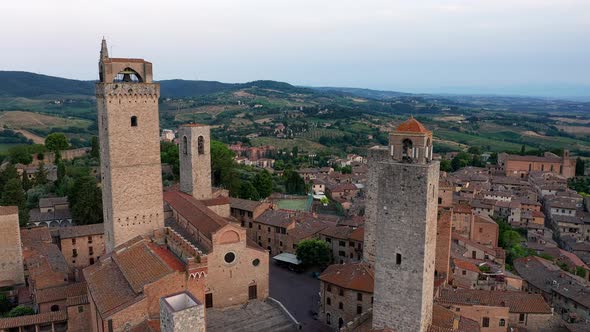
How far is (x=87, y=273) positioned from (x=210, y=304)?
7.65 meters

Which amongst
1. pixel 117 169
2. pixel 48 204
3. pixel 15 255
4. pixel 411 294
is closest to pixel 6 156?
pixel 48 204

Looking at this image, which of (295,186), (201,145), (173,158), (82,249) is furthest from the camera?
(295,186)

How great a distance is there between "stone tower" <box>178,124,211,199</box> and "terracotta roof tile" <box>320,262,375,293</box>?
19.0 m

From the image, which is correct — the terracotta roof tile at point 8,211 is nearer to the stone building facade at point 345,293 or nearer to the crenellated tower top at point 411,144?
the stone building facade at point 345,293

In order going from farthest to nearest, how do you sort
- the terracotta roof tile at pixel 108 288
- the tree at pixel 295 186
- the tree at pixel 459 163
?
1. the tree at pixel 459 163
2. the tree at pixel 295 186
3. the terracotta roof tile at pixel 108 288

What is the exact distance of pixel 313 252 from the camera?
3875cm

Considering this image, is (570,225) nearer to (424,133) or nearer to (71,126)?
(424,133)

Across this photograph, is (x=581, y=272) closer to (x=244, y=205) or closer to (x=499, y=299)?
(x=499, y=299)

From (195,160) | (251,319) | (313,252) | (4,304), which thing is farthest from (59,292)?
(313,252)

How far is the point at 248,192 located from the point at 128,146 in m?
33.0

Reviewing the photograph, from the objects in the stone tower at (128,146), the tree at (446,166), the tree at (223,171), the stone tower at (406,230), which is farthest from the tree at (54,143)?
the stone tower at (406,230)

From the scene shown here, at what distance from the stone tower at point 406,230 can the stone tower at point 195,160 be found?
1055 inches

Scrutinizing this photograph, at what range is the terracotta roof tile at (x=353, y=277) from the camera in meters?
28.6

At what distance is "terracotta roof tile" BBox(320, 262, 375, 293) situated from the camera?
28580mm
